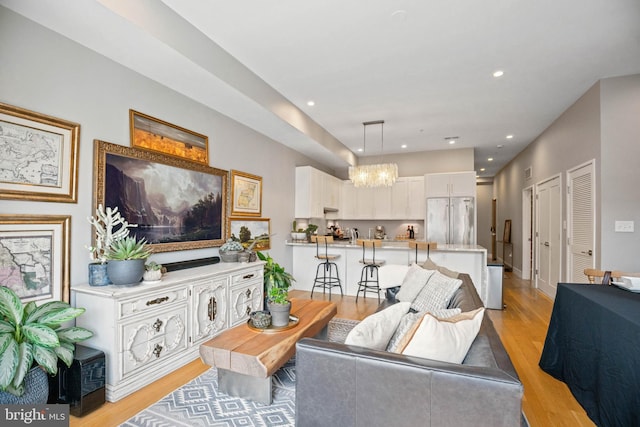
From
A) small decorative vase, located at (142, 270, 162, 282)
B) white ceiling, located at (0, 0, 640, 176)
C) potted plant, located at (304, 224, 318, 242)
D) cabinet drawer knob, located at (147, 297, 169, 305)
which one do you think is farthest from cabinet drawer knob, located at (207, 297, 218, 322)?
potted plant, located at (304, 224, 318, 242)

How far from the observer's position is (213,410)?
2.13 metres

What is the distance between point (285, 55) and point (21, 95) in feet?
7.14

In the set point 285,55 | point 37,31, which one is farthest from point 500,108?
point 37,31

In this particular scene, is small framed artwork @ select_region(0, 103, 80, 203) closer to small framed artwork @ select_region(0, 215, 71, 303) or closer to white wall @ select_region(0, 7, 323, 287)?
white wall @ select_region(0, 7, 323, 287)

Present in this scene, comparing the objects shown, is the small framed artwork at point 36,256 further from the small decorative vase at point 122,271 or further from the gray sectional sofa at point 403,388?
the gray sectional sofa at point 403,388

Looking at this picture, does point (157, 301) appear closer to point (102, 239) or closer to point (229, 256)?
point (102, 239)

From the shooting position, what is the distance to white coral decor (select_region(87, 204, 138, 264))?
2461 mm

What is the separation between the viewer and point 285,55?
10.5 ft

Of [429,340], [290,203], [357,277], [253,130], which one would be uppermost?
[253,130]

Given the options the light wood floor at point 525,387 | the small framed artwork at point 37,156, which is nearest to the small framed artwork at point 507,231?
the light wood floor at point 525,387

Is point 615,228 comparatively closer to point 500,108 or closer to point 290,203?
point 500,108

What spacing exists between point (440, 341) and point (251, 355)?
1.15 metres

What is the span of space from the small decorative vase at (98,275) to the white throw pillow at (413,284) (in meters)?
2.58

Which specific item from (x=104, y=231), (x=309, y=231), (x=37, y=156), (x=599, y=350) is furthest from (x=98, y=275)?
(x=309, y=231)
